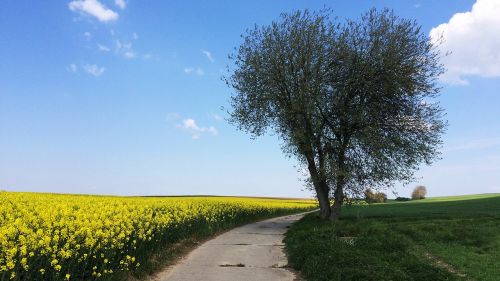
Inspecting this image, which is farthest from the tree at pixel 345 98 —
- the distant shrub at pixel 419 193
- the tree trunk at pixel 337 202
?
the distant shrub at pixel 419 193

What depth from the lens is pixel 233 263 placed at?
1609 centimetres

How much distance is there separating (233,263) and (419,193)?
4869 inches

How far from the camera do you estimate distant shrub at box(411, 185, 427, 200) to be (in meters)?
129

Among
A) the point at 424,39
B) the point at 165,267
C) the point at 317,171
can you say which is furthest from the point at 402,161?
the point at 165,267

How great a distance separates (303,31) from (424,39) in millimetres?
9716

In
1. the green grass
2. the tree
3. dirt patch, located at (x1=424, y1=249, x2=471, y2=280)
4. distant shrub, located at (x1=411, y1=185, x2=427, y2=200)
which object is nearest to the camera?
the green grass

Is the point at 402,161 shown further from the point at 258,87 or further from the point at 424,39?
the point at 258,87

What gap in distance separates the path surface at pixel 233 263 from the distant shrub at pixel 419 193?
115345 mm

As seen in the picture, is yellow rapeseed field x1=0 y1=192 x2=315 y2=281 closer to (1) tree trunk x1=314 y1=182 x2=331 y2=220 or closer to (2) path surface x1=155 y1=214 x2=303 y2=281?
(2) path surface x1=155 y1=214 x2=303 y2=281

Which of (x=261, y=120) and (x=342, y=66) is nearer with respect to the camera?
(x=342, y=66)

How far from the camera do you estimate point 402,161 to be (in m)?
34.8

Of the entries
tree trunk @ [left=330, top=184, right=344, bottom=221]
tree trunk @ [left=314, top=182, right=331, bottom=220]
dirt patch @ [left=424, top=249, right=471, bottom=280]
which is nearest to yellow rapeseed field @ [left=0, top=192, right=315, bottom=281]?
dirt patch @ [left=424, top=249, right=471, bottom=280]

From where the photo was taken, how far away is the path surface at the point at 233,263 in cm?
1387

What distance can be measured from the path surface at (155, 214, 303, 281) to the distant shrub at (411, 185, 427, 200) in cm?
11534
